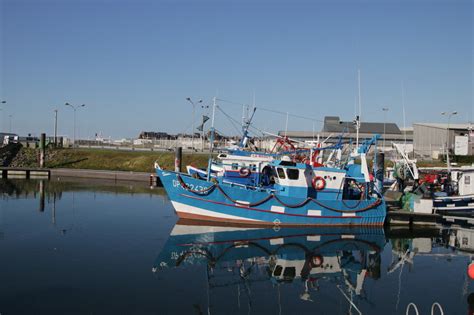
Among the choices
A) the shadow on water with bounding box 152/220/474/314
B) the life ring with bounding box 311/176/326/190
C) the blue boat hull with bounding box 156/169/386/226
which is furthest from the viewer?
the life ring with bounding box 311/176/326/190

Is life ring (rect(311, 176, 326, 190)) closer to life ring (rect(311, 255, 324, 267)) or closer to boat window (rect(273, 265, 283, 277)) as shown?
life ring (rect(311, 255, 324, 267))

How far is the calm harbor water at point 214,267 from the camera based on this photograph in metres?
13.0

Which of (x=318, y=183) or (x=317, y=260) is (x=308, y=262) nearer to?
(x=317, y=260)

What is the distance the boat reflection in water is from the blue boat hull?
55 cm

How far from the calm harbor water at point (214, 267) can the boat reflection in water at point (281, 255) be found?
5 cm

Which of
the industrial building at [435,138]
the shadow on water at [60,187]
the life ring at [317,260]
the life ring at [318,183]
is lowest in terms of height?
the life ring at [317,260]

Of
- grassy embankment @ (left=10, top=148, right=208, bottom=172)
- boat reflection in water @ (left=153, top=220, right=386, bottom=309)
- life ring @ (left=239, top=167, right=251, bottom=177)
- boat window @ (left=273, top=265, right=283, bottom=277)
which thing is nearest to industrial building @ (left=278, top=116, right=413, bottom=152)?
grassy embankment @ (left=10, top=148, right=208, bottom=172)

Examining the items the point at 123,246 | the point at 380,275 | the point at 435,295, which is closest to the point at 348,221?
the point at 380,275

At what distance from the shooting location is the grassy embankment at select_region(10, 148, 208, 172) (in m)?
55.3

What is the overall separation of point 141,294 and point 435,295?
353 inches

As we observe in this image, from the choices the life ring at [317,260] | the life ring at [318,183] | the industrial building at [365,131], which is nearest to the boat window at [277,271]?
the life ring at [317,260]

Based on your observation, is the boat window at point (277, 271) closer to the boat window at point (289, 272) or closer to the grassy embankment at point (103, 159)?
the boat window at point (289, 272)

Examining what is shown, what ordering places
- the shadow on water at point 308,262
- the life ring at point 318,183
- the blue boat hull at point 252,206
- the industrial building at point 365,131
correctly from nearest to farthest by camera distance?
the shadow on water at point 308,262
the blue boat hull at point 252,206
the life ring at point 318,183
the industrial building at point 365,131

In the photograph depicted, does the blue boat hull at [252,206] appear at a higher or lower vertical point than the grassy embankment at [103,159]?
lower
